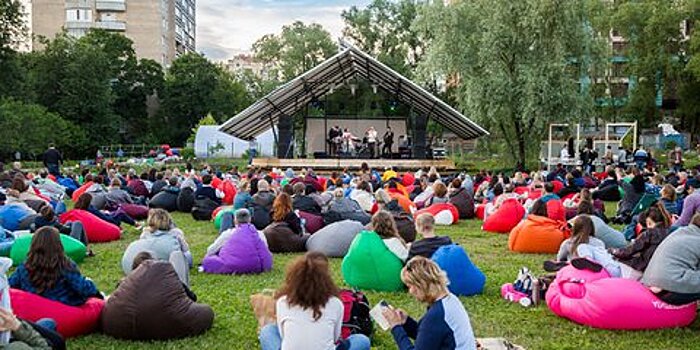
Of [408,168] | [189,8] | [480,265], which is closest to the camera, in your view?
[480,265]

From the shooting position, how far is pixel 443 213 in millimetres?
13828

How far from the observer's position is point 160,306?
5.68 metres

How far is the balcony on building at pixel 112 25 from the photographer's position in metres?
65.8

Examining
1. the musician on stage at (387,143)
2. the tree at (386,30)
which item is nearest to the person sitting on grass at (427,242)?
the musician on stage at (387,143)

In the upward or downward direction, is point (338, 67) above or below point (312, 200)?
above

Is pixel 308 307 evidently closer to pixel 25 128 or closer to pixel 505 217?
pixel 505 217

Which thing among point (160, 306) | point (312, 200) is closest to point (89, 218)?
point (312, 200)

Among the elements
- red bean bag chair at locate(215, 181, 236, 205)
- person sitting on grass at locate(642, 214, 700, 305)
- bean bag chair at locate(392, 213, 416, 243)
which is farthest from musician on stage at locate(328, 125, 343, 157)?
person sitting on grass at locate(642, 214, 700, 305)

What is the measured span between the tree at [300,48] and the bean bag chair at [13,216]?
47.6 m

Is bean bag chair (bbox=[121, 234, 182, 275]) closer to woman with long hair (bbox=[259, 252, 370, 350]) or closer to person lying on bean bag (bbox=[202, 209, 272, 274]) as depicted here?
person lying on bean bag (bbox=[202, 209, 272, 274])

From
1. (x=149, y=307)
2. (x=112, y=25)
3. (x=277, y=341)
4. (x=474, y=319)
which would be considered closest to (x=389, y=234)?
(x=474, y=319)

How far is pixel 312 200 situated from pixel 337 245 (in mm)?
2216

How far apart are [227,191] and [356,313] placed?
37.1 feet

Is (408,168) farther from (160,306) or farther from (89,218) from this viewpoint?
(160,306)
